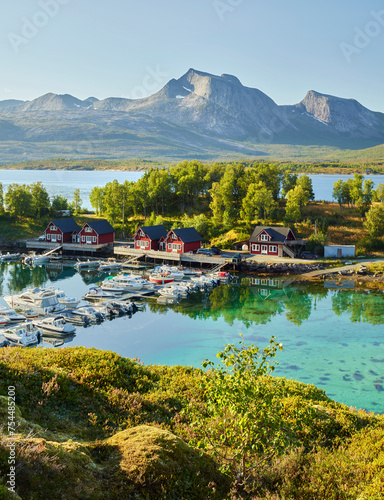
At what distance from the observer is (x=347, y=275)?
54.2 meters

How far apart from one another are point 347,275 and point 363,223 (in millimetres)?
18424

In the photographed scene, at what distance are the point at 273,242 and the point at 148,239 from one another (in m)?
20.2

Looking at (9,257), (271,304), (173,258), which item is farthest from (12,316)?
(9,257)

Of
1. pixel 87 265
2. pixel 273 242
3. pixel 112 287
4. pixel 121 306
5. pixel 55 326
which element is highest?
pixel 273 242

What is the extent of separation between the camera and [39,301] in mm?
39906

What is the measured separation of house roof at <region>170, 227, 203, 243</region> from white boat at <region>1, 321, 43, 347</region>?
3474 cm

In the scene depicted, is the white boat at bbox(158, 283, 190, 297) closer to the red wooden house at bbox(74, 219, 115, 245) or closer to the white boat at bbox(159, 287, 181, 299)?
the white boat at bbox(159, 287, 181, 299)

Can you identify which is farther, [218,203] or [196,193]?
[196,193]

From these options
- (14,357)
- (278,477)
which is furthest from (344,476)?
(14,357)

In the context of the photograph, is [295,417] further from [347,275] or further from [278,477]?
[347,275]

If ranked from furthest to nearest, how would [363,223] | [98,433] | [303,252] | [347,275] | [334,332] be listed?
[363,223], [303,252], [347,275], [334,332], [98,433]

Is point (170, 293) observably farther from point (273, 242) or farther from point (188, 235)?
point (273, 242)

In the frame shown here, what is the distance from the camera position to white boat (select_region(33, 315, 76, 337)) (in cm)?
3428

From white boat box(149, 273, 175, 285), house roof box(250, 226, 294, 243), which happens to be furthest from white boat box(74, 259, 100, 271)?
house roof box(250, 226, 294, 243)
